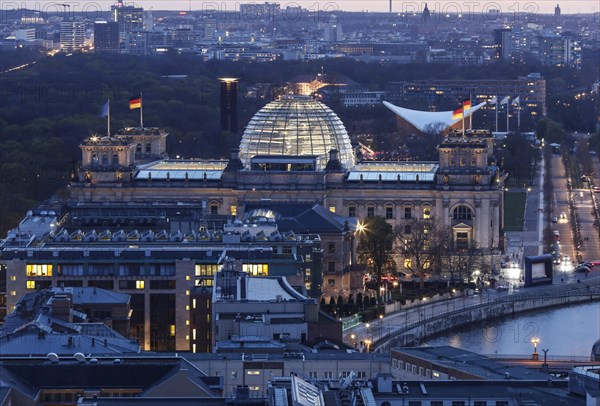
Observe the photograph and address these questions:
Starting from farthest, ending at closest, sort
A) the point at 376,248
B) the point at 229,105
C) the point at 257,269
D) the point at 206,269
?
1. the point at 229,105
2. the point at 376,248
3. the point at 257,269
4. the point at 206,269

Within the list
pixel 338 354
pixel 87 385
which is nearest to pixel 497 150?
pixel 338 354

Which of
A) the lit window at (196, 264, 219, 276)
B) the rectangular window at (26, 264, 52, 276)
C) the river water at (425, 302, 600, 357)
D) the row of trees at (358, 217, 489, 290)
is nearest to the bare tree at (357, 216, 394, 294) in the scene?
the row of trees at (358, 217, 489, 290)

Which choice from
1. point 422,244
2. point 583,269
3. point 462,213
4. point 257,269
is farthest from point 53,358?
point 462,213

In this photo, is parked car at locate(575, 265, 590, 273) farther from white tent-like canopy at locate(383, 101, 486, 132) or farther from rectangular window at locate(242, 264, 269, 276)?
white tent-like canopy at locate(383, 101, 486, 132)

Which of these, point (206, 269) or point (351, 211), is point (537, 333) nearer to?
point (206, 269)

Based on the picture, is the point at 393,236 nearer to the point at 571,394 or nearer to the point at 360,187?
the point at 360,187

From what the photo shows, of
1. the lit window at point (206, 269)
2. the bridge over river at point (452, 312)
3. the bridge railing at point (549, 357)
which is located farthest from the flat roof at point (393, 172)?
the bridge railing at point (549, 357)
